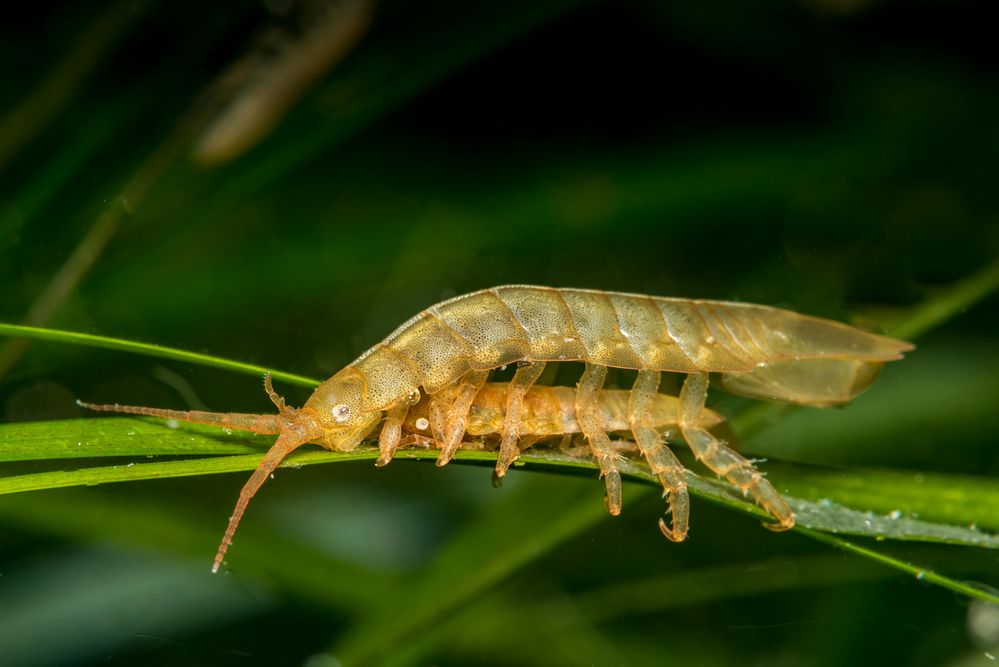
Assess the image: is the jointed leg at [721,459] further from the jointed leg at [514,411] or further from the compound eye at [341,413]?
the compound eye at [341,413]

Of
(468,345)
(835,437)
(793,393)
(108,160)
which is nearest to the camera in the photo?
(468,345)

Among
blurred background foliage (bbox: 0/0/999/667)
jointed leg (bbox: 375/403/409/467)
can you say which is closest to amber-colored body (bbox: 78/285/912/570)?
jointed leg (bbox: 375/403/409/467)

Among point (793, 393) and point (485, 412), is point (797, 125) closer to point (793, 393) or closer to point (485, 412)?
point (793, 393)

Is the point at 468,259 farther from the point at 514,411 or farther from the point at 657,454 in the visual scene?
the point at 657,454

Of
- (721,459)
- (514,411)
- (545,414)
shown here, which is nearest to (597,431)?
(545,414)

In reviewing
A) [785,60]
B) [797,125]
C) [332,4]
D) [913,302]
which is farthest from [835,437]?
[332,4]

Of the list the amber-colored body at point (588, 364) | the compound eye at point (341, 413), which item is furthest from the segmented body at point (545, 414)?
the compound eye at point (341, 413)

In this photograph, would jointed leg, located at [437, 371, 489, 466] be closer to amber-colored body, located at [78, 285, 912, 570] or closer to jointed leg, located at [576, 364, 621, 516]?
amber-colored body, located at [78, 285, 912, 570]
